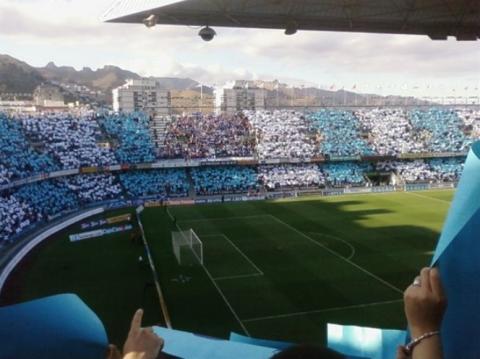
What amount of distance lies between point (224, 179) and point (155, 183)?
765cm

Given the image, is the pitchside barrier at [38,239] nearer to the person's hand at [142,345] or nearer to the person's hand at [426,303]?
the person's hand at [142,345]

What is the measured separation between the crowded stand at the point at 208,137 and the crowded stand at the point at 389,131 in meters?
16.6

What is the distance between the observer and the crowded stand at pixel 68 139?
45.7 m

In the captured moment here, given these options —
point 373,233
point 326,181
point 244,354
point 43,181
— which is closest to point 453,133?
point 326,181

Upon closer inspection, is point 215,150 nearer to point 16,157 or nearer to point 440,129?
point 16,157

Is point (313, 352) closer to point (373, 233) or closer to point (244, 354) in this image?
point (244, 354)

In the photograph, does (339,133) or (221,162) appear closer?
(221,162)

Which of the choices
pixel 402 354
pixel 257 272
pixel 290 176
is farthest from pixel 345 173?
pixel 402 354

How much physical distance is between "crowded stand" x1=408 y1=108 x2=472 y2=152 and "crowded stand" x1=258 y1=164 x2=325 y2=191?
55.4 feet

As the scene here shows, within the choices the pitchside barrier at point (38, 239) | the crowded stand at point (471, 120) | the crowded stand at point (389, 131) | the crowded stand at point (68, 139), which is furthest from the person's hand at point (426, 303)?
the crowded stand at point (471, 120)

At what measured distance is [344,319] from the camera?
18484 millimetres

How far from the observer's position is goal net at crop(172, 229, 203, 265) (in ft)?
85.4

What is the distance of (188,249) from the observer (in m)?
26.2

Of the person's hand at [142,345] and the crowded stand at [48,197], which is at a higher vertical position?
the person's hand at [142,345]
